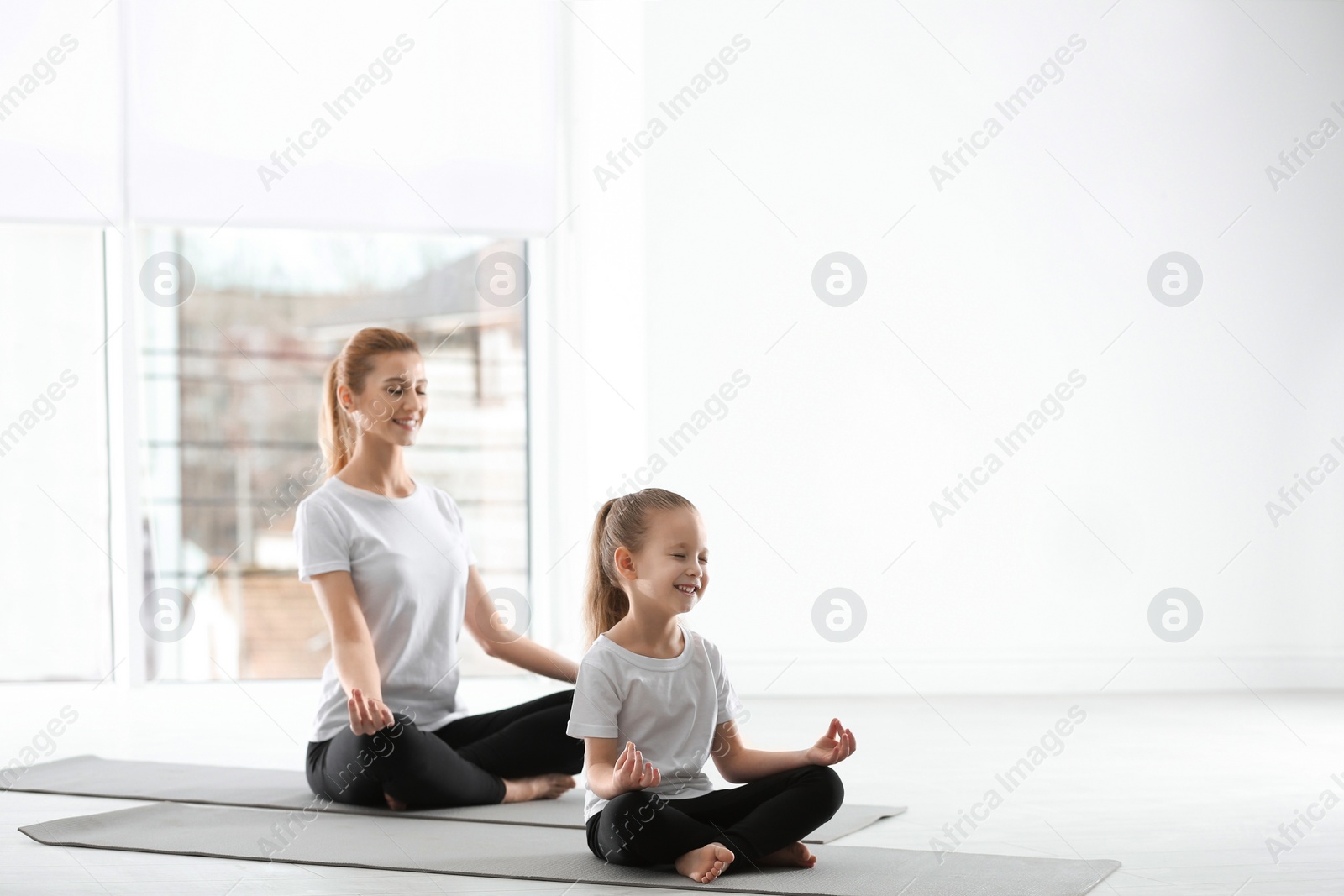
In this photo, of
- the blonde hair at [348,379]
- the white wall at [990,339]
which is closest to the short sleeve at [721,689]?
the blonde hair at [348,379]

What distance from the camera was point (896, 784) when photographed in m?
2.53

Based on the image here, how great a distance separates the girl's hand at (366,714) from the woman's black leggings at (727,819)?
0.40 meters

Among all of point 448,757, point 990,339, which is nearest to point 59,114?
point 448,757

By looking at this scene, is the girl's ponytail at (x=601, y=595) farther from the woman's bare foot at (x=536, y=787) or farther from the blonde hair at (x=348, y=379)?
the blonde hair at (x=348, y=379)

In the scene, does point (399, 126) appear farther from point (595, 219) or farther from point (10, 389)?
point (10, 389)

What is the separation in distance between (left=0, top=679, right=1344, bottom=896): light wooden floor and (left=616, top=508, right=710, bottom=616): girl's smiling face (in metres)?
0.38

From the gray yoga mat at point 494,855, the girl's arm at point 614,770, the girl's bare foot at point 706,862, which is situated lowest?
the gray yoga mat at point 494,855

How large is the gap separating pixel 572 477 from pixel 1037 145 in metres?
1.88

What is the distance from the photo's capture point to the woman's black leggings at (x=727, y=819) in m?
1.71

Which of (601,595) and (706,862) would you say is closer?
(706,862)

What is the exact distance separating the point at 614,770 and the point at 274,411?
307cm

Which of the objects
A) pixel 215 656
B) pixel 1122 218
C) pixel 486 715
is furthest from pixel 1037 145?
pixel 215 656

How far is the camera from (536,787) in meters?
2.36

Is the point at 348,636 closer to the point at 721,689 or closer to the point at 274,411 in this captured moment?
the point at 721,689
